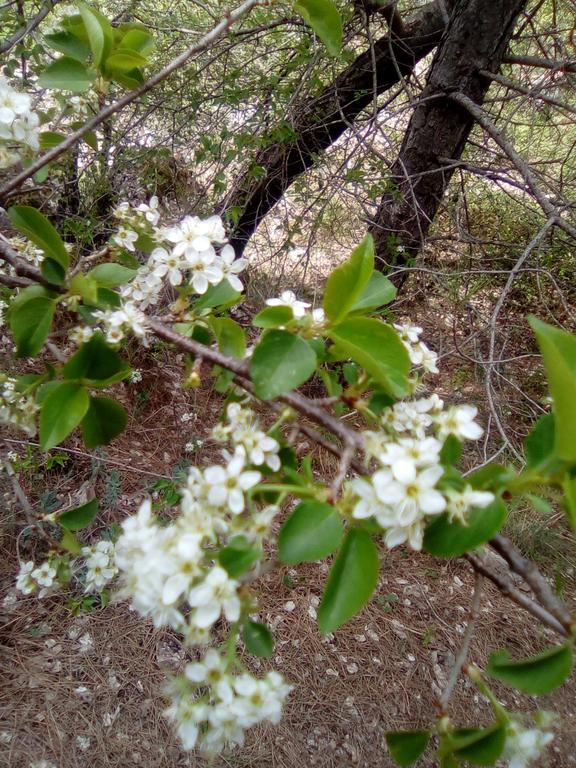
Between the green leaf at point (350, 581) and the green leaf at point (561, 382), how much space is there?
0.17 meters

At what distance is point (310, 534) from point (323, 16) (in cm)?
76

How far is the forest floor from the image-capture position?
1.47 m

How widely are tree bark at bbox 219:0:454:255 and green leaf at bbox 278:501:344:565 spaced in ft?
5.11

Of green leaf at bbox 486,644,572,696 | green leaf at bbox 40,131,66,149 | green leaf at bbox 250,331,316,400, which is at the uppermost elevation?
green leaf at bbox 40,131,66,149

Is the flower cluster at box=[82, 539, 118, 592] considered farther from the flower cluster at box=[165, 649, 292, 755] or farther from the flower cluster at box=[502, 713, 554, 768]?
the flower cluster at box=[502, 713, 554, 768]

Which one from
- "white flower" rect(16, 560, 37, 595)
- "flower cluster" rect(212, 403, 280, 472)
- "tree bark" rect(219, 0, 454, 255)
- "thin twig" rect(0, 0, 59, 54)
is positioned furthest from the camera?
"tree bark" rect(219, 0, 454, 255)

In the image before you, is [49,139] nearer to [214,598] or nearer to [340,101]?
[214,598]

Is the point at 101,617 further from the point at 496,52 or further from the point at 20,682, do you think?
the point at 496,52

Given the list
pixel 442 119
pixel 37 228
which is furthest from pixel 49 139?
pixel 442 119

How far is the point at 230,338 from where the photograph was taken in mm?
563

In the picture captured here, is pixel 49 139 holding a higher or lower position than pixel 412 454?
higher

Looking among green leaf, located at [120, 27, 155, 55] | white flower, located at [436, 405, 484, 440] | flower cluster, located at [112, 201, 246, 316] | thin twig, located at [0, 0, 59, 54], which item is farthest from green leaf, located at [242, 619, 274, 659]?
thin twig, located at [0, 0, 59, 54]

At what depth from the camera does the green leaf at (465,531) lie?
1.24ft

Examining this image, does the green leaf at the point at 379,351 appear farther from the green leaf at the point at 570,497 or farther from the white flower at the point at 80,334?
the white flower at the point at 80,334
